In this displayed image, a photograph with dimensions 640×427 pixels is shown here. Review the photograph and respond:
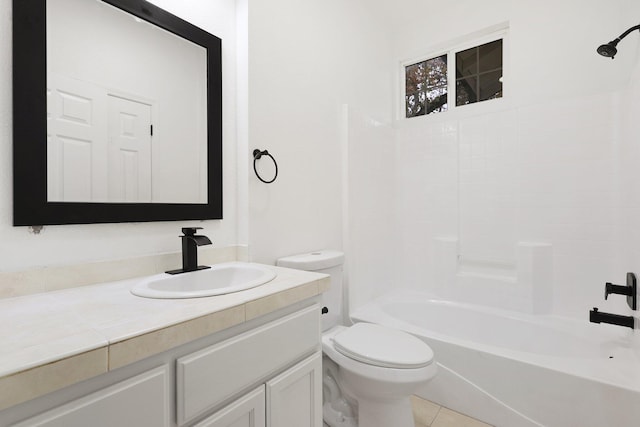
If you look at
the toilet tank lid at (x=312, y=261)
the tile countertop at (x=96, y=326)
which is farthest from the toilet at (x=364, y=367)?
the tile countertop at (x=96, y=326)

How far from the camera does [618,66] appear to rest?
190 cm

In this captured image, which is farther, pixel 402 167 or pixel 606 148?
pixel 402 167

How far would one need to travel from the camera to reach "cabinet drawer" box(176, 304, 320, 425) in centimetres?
74

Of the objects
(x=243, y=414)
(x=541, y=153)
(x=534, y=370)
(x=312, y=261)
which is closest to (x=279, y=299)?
(x=243, y=414)

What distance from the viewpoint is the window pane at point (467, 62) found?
254 centimetres

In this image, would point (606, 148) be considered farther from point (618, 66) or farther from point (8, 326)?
point (8, 326)

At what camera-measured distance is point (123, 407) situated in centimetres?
63

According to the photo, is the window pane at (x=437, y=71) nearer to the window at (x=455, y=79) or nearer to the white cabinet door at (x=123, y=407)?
the window at (x=455, y=79)

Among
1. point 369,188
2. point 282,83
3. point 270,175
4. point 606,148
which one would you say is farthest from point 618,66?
point 270,175

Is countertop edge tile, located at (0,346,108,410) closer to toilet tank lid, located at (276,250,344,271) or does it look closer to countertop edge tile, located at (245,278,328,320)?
countertop edge tile, located at (245,278,328,320)

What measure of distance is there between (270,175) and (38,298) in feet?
3.45

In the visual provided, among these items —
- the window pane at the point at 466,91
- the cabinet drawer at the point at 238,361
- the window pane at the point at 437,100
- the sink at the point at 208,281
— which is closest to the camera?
the cabinet drawer at the point at 238,361

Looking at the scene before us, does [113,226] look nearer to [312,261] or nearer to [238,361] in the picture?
[238,361]

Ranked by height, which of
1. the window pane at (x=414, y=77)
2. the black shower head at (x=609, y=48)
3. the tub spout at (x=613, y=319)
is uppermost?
the window pane at (x=414, y=77)
